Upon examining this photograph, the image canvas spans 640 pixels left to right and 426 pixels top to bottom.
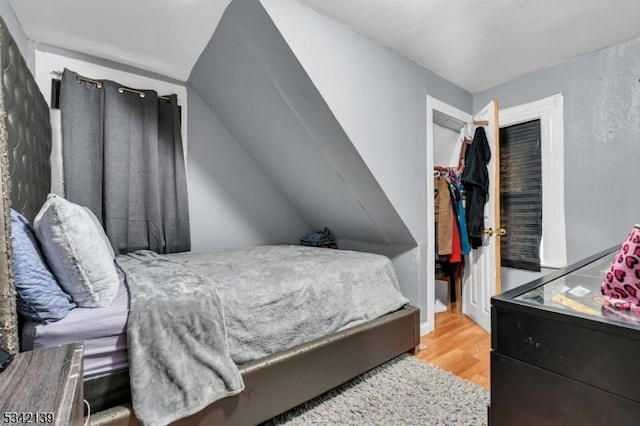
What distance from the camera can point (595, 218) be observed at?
90.1 inches

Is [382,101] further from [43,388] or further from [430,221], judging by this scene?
[43,388]

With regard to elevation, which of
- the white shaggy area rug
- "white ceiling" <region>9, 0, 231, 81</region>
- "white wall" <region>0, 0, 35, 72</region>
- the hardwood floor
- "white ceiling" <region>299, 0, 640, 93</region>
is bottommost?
the hardwood floor

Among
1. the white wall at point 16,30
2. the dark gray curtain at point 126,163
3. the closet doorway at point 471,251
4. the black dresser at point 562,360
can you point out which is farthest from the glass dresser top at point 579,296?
the white wall at point 16,30

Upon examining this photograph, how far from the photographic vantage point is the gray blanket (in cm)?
113

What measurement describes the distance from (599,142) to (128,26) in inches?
135

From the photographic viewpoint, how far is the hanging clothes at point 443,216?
107 inches

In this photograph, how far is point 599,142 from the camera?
2.26 meters

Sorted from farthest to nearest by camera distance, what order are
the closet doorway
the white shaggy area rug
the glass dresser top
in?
1. the closet doorway
2. the white shaggy area rug
3. the glass dresser top

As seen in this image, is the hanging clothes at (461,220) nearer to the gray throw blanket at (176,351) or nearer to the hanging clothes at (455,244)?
the hanging clothes at (455,244)

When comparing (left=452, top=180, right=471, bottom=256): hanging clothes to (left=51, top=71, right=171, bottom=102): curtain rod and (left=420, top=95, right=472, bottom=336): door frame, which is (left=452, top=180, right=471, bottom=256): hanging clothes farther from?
(left=51, top=71, right=171, bottom=102): curtain rod

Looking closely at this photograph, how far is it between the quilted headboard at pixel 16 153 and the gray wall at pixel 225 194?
104 centimetres

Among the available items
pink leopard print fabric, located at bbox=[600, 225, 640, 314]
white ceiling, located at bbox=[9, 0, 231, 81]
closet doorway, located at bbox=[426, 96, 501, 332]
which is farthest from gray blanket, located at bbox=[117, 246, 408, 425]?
white ceiling, located at bbox=[9, 0, 231, 81]

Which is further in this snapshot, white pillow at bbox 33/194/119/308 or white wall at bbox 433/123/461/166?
white wall at bbox 433/123/461/166

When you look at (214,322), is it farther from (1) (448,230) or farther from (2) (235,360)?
(1) (448,230)
